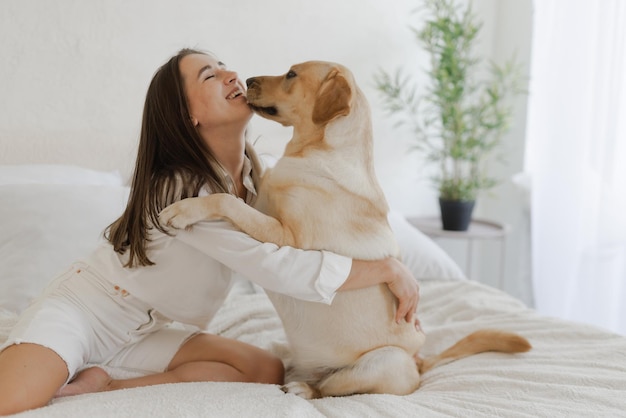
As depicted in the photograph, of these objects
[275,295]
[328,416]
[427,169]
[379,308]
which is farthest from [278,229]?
[427,169]

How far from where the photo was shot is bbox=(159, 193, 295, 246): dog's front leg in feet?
4.74

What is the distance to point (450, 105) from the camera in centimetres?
317

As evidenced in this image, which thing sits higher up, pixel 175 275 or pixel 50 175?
pixel 50 175

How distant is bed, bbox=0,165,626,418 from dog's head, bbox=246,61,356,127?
64cm

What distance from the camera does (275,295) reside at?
5.29 ft

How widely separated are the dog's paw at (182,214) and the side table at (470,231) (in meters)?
1.92

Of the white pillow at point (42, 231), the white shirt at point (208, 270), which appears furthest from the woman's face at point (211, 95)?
the white pillow at point (42, 231)

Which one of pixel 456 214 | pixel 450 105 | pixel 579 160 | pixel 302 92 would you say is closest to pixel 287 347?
pixel 302 92

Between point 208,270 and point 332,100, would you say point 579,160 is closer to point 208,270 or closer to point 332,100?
point 332,100

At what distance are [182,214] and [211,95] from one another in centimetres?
35

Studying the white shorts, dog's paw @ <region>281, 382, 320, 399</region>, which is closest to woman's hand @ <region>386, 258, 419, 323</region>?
dog's paw @ <region>281, 382, 320, 399</region>

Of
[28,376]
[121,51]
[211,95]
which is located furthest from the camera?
[121,51]

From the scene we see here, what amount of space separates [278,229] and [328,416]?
1.35 ft

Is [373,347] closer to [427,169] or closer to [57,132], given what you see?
[57,132]
